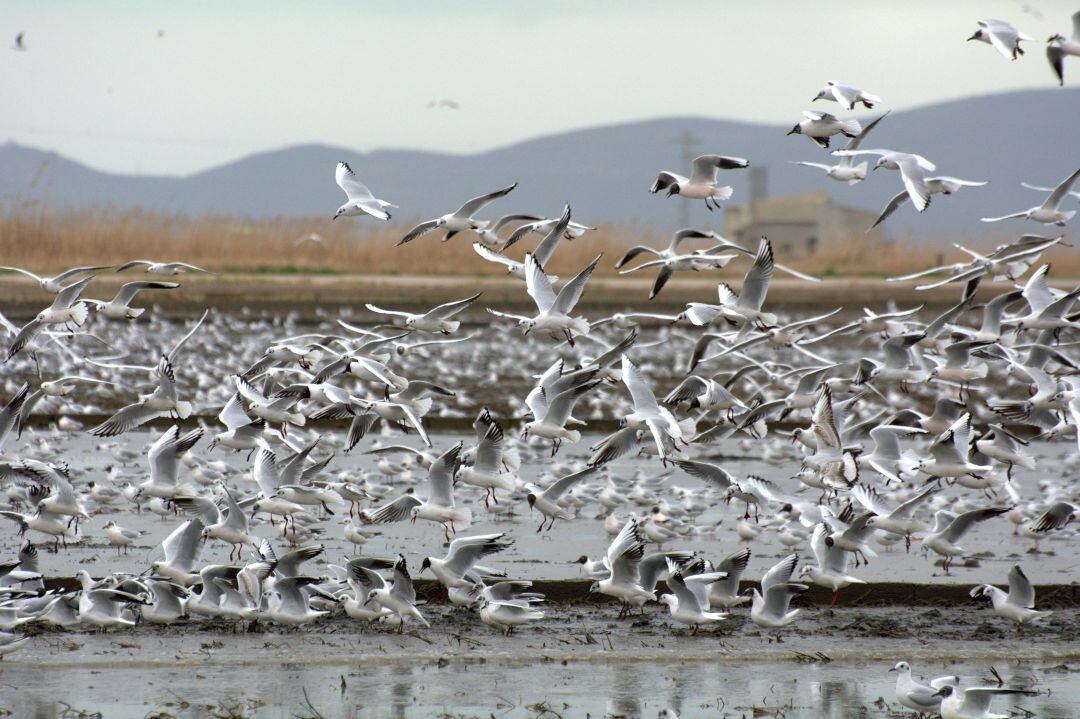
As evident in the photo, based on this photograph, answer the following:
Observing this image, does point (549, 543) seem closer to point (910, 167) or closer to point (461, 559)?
point (461, 559)

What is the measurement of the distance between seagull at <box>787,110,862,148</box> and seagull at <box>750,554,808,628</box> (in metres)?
3.29

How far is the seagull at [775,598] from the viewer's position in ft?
32.3

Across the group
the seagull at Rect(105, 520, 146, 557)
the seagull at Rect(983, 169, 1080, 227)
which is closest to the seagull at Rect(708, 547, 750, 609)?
the seagull at Rect(983, 169, 1080, 227)

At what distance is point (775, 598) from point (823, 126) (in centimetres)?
369

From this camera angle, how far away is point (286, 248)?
38562 mm

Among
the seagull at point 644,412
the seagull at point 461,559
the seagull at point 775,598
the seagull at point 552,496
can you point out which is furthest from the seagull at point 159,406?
the seagull at point 775,598

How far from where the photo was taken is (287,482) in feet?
36.8

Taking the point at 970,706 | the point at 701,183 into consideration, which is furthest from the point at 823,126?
the point at 970,706

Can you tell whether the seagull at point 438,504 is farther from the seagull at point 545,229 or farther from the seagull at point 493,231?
the seagull at point 493,231

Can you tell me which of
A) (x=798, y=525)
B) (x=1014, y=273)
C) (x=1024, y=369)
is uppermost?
(x=1014, y=273)

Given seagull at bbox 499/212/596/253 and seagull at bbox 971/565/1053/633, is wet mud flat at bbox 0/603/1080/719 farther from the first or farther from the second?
seagull at bbox 499/212/596/253

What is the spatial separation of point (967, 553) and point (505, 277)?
87.5 ft

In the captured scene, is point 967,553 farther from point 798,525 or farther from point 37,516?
point 37,516

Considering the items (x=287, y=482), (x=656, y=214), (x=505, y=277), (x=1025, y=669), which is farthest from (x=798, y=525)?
(x=656, y=214)
